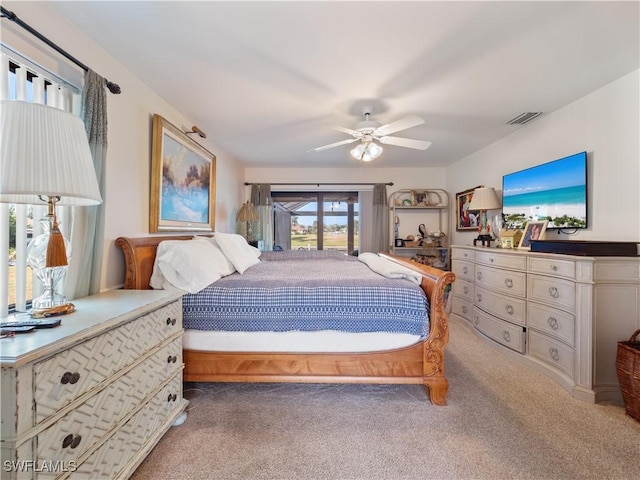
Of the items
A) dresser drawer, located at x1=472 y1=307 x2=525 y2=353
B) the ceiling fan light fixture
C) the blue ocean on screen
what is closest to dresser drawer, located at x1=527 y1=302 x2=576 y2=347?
dresser drawer, located at x1=472 y1=307 x2=525 y2=353

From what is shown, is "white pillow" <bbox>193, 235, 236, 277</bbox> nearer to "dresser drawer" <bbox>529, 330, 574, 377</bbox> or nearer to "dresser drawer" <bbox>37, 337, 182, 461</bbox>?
"dresser drawer" <bbox>37, 337, 182, 461</bbox>

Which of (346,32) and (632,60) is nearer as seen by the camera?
(346,32)

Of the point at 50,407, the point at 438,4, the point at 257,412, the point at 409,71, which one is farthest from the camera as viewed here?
the point at 409,71

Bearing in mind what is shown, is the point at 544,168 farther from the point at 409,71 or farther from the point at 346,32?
the point at 346,32

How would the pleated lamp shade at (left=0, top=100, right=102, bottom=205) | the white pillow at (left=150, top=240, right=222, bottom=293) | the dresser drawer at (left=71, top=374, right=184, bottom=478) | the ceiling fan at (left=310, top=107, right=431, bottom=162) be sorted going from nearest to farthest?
the pleated lamp shade at (left=0, top=100, right=102, bottom=205) → the dresser drawer at (left=71, top=374, right=184, bottom=478) → the white pillow at (left=150, top=240, right=222, bottom=293) → the ceiling fan at (left=310, top=107, right=431, bottom=162)

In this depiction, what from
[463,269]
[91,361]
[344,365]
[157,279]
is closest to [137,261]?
[157,279]

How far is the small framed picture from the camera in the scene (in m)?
2.61

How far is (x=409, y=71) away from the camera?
1.91 meters

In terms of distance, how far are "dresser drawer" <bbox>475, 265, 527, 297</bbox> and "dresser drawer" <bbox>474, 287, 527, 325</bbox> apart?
0.20 feet

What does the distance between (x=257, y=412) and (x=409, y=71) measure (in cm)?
253

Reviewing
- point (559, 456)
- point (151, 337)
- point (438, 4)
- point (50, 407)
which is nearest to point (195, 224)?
point (151, 337)

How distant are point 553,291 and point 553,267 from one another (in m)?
0.19

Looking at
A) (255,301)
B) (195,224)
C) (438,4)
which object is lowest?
(255,301)

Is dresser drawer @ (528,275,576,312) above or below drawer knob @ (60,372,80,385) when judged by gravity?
above
